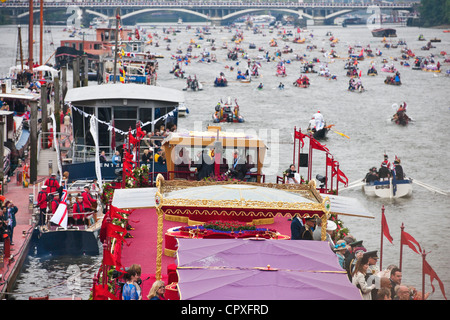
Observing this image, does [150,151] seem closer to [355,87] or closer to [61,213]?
[61,213]

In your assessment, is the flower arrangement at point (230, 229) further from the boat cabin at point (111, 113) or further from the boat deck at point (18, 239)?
the boat cabin at point (111, 113)

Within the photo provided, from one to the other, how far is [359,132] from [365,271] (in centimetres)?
4850

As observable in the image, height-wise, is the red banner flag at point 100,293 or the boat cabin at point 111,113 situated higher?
the boat cabin at point 111,113

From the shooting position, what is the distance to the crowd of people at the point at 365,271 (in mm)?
15924

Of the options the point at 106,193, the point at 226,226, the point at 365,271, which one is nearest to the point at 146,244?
the point at 226,226

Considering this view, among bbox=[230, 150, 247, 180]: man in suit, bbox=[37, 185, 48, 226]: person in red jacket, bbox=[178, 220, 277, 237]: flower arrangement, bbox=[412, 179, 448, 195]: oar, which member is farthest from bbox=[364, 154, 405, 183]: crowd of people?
bbox=[178, 220, 277, 237]: flower arrangement

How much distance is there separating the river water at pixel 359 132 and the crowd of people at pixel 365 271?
29.0ft

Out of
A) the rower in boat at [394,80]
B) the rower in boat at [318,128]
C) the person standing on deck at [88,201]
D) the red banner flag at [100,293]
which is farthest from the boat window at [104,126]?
the rower in boat at [394,80]

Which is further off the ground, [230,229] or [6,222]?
[230,229]

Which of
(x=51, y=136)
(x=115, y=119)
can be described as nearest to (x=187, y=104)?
(x=51, y=136)

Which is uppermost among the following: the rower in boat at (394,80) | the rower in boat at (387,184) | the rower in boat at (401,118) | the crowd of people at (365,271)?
the rower in boat at (394,80)

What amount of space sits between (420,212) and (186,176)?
17.2m

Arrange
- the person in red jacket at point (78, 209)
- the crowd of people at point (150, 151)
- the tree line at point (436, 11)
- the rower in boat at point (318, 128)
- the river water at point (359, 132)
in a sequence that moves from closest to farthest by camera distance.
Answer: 1. the person in red jacket at point (78, 209)
2. the river water at point (359, 132)
3. the crowd of people at point (150, 151)
4. the rower in boat at point (318, 128)
5. the tree line at point (436, 11)

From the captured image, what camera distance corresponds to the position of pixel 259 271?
14664 millimetres
